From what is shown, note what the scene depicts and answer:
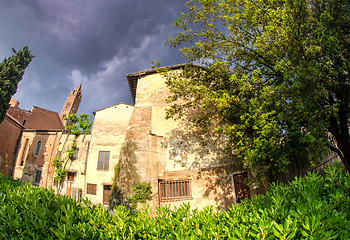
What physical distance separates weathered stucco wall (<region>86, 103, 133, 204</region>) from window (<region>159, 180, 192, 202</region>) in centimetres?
568

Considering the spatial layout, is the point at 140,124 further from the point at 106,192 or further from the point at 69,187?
the point at 69,187

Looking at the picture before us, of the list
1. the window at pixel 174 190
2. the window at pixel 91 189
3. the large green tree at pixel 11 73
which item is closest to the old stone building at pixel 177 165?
the window at pixel 174 190

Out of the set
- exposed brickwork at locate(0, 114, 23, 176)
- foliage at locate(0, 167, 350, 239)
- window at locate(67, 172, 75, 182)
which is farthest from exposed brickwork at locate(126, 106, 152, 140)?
exposed brickwork at locate(0, 114, 23, 176)

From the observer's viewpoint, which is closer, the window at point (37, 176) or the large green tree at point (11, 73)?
the large green tree at point (11, 73)

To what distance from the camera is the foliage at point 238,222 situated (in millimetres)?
1945

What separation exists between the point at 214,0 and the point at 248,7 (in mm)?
1960

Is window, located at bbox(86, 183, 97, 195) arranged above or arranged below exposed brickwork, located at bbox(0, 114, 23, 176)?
below

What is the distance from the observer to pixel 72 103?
1885 inches

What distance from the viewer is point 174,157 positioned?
11.6 meters

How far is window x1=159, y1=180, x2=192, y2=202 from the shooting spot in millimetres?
10430

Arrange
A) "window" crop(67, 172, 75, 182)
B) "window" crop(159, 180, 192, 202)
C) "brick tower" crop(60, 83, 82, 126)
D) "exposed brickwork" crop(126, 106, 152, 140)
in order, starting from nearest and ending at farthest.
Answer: "window" crop(159, 180, 192, 202) < "exposed brickwork" crop(126, 106, 152, 140) < "window" crop(67, 172, 75, 182) < "brick tower" crop(60, 83, 82, 126)

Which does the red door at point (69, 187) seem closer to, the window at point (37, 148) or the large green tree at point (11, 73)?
the window at point (37, 148)

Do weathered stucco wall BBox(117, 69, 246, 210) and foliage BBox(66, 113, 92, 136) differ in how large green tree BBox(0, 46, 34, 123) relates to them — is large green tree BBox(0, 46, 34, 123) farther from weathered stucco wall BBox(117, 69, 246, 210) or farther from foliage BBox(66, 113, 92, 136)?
weathered stucco wall BBox(117, 69, 246, 210)

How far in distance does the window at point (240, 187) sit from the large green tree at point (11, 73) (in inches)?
762
